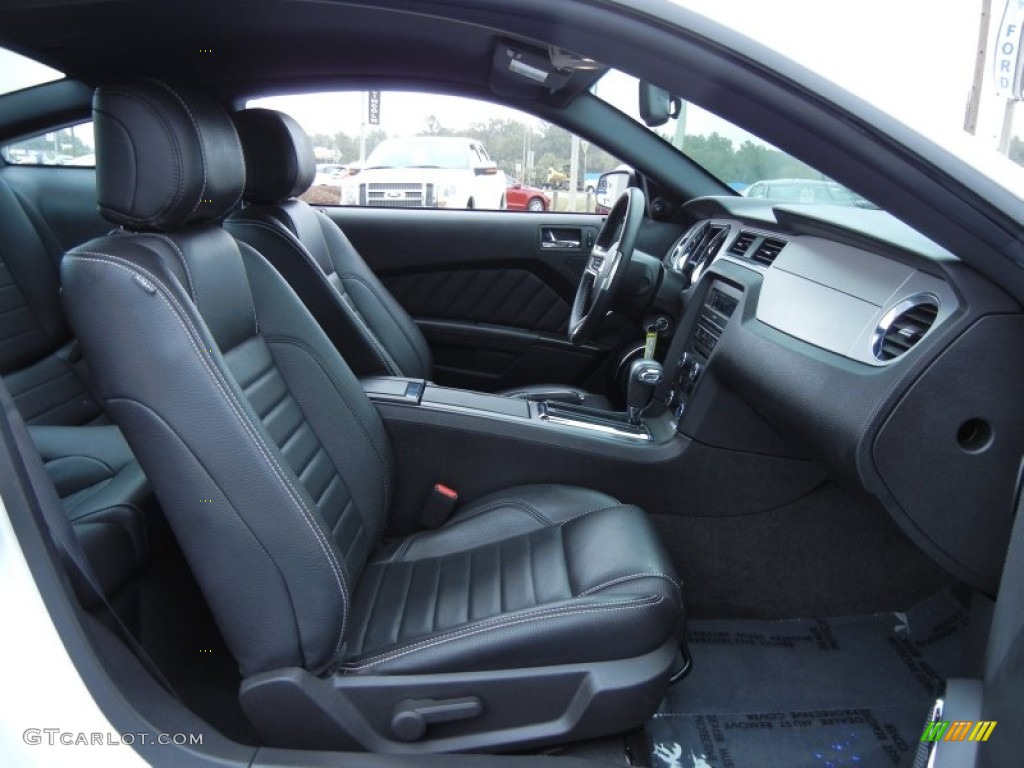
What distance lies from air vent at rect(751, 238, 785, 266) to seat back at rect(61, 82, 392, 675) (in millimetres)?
1097

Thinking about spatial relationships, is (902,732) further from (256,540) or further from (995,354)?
(256,540)

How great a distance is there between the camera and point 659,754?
1.59 m

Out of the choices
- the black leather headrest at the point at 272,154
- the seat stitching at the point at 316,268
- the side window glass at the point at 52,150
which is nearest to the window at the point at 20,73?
the side window glass at the point at 52,150

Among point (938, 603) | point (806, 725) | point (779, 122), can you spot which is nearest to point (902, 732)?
point (806, 725)

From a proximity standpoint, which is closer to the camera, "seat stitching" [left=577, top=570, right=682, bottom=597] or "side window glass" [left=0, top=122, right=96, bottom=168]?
"seat stitching" [left=577, top=570, right=682, bottom=597]

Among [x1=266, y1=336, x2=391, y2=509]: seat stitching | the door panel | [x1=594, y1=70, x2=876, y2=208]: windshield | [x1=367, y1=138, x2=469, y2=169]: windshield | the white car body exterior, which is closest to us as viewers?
[x1=266, y1=336, x2=391, y2=509]: seat stitching

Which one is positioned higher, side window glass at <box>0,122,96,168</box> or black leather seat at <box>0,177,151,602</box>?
side window glass at <box>0,122,96,168</box>

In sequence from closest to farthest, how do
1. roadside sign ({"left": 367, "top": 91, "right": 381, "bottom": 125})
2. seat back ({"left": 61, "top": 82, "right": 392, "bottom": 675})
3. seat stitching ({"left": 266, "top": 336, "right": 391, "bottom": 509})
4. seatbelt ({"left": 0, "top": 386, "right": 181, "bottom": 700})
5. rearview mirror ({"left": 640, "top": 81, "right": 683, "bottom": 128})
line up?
seatbelt ({"left": 0, "top": 386, "right": 181, "bottom": 700})
seat back ({"left": 61, "top": 82, "right": 392, "bottom": 675})
seat stitching ({"left": 266, "top": 336, "right": 391, "bottom": 509})
rearview mirror ({"left": 640, "top": 81, "right": 683, "bottom": 128})
roadside sign ({"left": 367, "top": 91, "right": 381, "bottom": 125})

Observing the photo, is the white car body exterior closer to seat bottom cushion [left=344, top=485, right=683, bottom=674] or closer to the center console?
the center console

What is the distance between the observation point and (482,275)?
3191 mm

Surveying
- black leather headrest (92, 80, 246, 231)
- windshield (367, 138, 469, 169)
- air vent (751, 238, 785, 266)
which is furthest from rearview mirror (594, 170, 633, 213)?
black leather headrest (92, 80, 246, 231)

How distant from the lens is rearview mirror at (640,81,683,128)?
2348mm

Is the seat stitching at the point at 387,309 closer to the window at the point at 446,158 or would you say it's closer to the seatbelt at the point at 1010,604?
the window at the point at 446,158

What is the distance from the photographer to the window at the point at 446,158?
282 cm
